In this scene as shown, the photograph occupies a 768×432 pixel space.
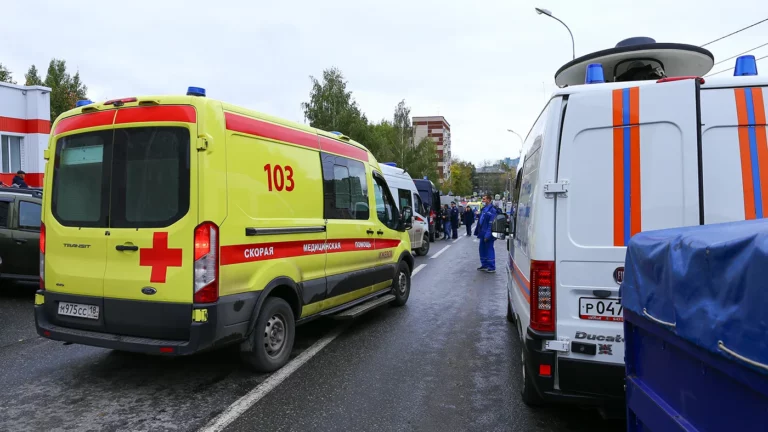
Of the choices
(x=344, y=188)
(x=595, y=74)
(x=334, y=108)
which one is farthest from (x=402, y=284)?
(x=334, y=108)

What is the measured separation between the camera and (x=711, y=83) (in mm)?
3225

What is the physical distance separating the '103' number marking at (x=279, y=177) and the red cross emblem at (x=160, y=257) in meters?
1.10

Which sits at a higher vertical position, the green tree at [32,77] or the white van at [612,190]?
the green tree at [32,77]

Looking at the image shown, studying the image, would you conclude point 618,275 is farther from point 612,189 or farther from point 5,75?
point 5,75

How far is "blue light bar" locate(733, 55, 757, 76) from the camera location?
388 centimetres

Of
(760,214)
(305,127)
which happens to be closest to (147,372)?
(305,127)

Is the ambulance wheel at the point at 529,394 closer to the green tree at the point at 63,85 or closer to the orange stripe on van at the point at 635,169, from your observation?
the orange stripe on van at the point at 635,169

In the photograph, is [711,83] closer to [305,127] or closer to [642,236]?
[642,236]

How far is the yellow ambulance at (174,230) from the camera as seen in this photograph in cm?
417

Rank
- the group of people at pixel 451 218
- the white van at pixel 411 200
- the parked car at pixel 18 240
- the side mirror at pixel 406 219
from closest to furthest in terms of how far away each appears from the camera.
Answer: the parked car at pixel 18 240
the side mirror at pixel 406 219
the white van at pixel 411 200
the group of people at pixel 451 218

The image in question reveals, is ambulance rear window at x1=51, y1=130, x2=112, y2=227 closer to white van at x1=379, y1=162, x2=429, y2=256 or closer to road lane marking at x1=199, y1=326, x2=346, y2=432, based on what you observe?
road lane marking at x1=199, y1=326, x2=346, y2=432

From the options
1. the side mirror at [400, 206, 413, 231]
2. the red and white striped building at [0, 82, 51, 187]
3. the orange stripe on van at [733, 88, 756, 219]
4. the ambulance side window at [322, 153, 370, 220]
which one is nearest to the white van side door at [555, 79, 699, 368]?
the orange stripe on van at [733, 88, 756, 219]

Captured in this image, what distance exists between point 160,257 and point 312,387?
1.72m

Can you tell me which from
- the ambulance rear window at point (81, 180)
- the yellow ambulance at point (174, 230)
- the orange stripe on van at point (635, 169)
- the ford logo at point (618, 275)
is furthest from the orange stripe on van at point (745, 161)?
the ambulance rear window at point (81, 180)
